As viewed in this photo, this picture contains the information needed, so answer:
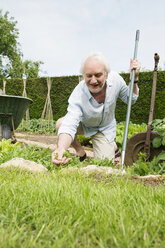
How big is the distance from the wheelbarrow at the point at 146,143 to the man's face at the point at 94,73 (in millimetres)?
615

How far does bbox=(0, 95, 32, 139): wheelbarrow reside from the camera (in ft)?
15.1

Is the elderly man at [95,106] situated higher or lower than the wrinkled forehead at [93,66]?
lower

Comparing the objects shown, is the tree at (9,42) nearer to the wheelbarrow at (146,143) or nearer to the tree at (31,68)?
the tree at (31,68)

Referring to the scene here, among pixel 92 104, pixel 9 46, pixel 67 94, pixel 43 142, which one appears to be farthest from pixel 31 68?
pixel 92 104

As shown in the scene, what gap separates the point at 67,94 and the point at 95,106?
26.1 feet

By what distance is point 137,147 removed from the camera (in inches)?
113

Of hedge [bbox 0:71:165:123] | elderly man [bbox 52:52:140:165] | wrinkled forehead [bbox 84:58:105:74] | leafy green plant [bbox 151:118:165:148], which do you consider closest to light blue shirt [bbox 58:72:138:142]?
elderly man [bbox 52:52:140:165]

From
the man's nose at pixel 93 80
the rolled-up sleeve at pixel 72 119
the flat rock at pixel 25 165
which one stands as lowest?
the flat rock at pixel 25 165

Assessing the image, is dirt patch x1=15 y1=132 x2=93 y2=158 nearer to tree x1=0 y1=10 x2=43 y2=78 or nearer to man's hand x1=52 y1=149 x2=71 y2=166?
man's hand x1=52 y1=149 x2=71 y2=166

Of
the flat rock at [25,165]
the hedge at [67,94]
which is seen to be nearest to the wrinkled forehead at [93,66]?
the flat rock at [25,165]

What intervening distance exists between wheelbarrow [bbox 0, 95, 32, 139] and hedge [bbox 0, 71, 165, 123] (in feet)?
16.3

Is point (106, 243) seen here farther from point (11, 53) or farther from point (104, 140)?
point (11, 53)

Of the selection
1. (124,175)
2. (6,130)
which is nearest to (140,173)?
(124,175)

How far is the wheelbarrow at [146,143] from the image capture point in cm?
273
